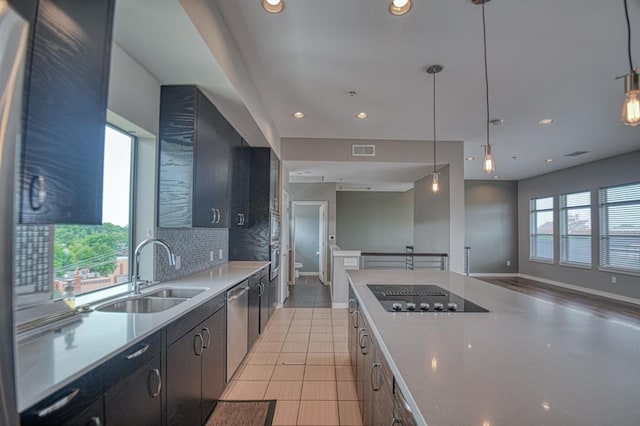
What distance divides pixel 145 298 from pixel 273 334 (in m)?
2.15

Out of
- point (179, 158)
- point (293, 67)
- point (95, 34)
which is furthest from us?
point (293, 67)

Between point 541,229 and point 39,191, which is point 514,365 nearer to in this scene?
point 39,191

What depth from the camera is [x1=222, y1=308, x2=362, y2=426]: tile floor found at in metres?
2.19

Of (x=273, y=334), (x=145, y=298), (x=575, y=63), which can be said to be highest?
(x=575, y=63)

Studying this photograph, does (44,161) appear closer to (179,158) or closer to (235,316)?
(179,158)

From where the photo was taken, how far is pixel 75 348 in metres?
1.08

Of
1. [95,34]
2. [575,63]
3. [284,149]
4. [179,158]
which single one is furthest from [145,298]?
[575,63]

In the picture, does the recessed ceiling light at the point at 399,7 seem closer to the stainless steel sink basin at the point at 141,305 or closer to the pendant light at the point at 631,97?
the pendant light at the point at 631,97

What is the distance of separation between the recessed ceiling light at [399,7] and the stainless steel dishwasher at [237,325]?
94.0 inches

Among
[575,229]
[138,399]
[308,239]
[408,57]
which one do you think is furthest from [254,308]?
[575,229]

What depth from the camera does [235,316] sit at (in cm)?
259

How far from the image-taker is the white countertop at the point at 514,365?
2.36ft

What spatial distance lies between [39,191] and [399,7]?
2199 mm

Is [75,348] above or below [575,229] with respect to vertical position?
below
